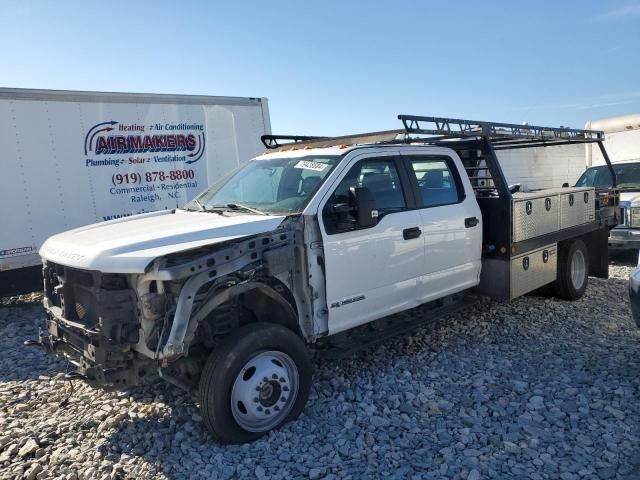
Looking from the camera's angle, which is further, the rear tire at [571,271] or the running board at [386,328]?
the rear tire at [571,271]

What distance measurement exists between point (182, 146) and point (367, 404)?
6.19 metres

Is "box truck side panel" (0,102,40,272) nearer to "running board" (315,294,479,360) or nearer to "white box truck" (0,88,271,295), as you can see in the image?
"white box truck" (0,88,271,295)

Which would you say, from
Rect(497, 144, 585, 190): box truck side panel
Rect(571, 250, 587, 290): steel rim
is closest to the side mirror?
Rect(571, 250, 587, 290): steel rim

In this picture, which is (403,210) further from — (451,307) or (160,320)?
(160,320)

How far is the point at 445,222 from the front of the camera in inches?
209

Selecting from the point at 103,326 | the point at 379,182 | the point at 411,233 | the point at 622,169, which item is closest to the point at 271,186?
the point at 379,182

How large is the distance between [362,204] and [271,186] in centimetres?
95

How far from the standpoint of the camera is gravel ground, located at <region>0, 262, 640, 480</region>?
3.45 meters

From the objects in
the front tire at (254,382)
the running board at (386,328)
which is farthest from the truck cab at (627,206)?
the front tire at (254,382)

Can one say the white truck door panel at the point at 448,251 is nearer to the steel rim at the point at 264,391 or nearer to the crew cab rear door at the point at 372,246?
the crew cab rear door at the point at 372,246

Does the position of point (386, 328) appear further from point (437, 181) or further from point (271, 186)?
point (271, 186)

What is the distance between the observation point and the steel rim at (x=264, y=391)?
3742 mm

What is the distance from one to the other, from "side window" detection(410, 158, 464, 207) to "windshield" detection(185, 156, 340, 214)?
3.55 feet

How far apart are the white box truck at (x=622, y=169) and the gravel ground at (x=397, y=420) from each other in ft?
15.2
